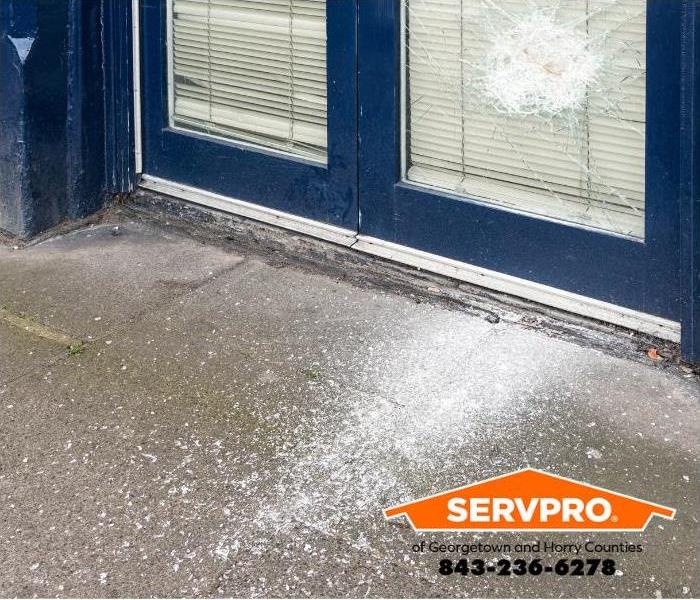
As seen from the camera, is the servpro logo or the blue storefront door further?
the blue storefront door

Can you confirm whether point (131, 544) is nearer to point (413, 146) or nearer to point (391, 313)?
point (391, 313)

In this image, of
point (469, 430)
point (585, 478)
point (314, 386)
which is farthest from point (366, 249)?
point (585, 478)

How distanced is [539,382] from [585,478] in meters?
0.56

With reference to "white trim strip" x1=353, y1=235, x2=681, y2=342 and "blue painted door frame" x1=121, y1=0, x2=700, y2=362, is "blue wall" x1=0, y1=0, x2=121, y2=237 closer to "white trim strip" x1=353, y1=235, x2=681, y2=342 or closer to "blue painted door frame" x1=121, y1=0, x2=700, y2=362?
"blue painted door frame" x1=121, y1=0, x2=700, y2=362

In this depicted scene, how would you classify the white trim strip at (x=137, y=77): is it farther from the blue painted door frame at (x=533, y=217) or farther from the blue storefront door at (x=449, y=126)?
the blue painted door frame at (x=533, y=217)

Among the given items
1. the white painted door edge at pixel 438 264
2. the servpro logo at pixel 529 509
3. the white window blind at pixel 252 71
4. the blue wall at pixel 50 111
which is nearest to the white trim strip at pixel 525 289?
the white painted door edge at pixel 438 264

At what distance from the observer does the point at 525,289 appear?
4.02m

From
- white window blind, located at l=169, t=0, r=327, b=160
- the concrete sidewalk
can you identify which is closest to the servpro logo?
the concrete sidewalk

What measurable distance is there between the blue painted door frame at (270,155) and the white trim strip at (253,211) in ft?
0.09

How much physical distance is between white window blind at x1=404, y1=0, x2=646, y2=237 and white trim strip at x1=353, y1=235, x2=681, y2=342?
29 cm

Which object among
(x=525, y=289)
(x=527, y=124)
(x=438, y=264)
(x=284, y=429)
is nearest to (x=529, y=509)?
(x=284, y=429)

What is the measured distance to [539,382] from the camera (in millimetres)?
3535

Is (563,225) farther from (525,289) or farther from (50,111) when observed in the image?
(50,111)

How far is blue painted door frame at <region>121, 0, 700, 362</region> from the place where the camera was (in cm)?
348
